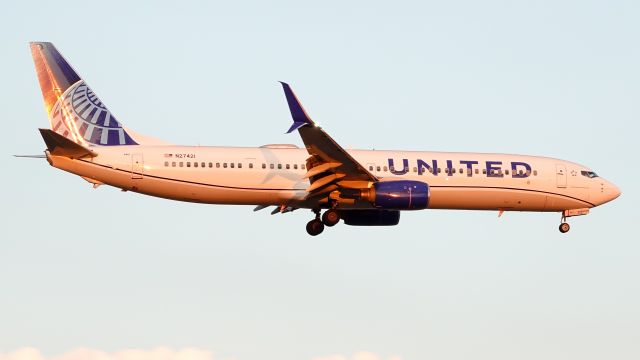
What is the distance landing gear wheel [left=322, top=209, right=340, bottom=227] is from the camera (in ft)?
172

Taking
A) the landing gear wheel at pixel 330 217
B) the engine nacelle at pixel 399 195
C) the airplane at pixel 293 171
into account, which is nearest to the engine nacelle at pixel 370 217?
the airplane at pixel 293 171

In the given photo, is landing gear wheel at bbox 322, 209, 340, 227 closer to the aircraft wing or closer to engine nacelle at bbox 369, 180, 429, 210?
the aircraft wing

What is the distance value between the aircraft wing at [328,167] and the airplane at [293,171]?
0.16 ft

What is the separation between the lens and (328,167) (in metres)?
50.0

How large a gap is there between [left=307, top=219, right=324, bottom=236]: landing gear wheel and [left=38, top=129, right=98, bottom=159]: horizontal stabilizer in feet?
29.9

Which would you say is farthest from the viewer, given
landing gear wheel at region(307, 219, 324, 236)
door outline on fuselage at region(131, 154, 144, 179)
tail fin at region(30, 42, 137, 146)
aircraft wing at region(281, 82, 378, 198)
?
landing gear wheel at region(307, 219, 324, 236)

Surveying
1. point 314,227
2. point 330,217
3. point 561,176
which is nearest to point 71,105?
point 314,227

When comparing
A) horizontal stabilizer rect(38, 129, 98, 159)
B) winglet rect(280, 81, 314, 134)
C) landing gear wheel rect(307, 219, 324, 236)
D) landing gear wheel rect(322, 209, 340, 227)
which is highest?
winglet rect(280, 81, 314, 134)

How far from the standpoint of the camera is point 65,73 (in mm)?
52875

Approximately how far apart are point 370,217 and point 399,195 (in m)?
5.32

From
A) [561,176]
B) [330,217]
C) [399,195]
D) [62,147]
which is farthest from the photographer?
[561,176]

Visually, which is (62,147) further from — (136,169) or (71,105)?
(71,105)

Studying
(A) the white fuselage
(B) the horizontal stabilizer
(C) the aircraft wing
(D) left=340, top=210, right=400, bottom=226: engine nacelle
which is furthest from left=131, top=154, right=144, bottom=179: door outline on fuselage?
(D) left=340, top=210, right=400, bottom=226: engine nacelle

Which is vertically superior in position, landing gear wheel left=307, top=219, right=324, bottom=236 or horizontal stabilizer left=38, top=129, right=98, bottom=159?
horizontal stabilizer left=38, top=129, right=98, bottom=159
